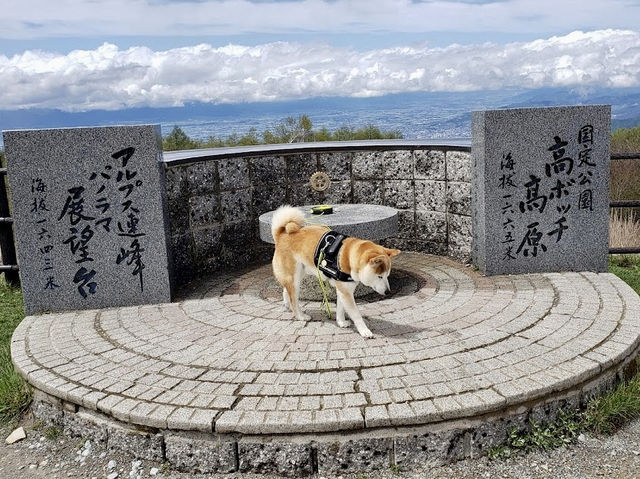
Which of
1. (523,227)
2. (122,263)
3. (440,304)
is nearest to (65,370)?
(122,263)

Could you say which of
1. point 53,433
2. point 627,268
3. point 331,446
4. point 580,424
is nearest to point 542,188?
point 627,268

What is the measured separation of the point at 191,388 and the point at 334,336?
129 cm

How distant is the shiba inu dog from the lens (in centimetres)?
441

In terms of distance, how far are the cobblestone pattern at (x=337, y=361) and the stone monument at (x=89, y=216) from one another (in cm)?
27

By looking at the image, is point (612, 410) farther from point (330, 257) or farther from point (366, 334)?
point (330, 257)

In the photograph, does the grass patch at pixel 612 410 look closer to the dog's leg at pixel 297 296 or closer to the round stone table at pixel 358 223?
the dog's leg at pixel 297 296

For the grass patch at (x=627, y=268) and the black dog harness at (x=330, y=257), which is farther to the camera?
the grass patch at (x=627, y=268)

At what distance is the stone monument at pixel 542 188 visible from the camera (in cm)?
606

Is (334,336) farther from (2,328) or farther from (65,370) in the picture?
(2,328)

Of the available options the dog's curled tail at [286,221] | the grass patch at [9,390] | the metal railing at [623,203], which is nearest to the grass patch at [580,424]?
the dog's curled tail at [286,221]

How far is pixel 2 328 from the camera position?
20.3 ft

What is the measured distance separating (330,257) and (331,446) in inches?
61.0

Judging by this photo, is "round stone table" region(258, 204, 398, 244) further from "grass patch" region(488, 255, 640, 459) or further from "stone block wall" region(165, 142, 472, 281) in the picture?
"grass patch" region(488, 255, 640, 459)

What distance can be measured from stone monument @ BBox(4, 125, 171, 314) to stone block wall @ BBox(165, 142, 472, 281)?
800 millimetres
